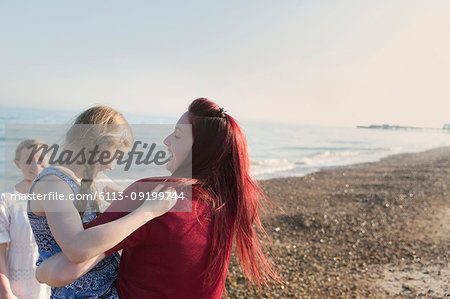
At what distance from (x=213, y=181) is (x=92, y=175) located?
76 centimetres

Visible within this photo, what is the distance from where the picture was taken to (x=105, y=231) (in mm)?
1425

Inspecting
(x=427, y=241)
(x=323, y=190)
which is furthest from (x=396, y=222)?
(x=323, y=190)

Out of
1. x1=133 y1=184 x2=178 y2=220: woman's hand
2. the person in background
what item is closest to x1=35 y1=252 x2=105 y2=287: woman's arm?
x1=133 y1=184 x2=178 y2=220: woman's hand

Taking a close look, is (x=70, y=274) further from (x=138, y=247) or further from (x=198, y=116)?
(x=198, y=116)

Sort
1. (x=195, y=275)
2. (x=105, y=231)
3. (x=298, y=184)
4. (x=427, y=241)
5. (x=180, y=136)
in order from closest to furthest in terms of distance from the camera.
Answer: (x=105, y=231)
(x=195, y=275)
(x=180, y=136)
(x=427, y=241)
(x=298, y=184)

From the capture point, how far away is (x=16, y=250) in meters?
3.11

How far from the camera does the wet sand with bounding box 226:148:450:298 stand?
5.66 metres

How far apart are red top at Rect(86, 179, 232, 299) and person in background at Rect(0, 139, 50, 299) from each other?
189 centimetres

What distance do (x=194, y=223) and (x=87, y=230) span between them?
0.48m

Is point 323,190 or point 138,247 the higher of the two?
point 138,247

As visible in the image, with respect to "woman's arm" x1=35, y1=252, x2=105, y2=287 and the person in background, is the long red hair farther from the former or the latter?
the person in background

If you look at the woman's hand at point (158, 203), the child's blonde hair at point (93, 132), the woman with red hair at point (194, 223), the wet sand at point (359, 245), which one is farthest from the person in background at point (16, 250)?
the wet sand at point (359, 245)

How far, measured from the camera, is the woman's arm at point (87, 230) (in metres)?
1.41

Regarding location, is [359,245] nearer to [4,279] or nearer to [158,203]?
[4,279]
